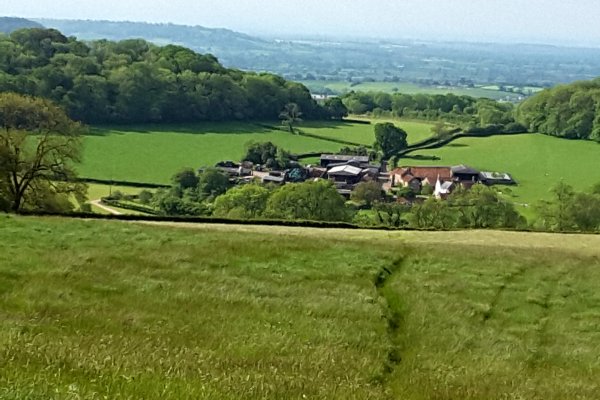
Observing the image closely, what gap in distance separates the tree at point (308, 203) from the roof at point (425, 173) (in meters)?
38.7

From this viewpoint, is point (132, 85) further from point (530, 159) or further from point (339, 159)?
point (530, 159)

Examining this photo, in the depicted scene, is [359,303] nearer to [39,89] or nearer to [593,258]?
[593,258]

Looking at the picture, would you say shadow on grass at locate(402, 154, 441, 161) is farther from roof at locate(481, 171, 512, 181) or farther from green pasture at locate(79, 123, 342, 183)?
roof at locate(481, 171, 512, 181)

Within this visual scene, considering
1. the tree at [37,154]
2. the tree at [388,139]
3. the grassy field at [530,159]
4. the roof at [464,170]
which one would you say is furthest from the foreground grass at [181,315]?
the tree at [388,139]

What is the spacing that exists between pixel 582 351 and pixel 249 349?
30.2ft

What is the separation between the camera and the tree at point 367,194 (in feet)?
320

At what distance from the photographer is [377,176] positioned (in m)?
118

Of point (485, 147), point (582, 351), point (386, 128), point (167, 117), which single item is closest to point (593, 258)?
point (582, 351)

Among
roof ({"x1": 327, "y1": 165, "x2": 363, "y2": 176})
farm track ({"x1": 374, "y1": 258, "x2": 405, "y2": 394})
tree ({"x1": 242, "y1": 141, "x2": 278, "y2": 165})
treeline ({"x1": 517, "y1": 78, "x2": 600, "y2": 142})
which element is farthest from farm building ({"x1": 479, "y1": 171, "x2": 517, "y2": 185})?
farm track ({"x1": 374, "y1": 258, "x2": 405, "y2": 394})

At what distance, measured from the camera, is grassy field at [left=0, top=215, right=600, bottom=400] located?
33.8 feet

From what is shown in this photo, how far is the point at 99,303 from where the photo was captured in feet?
60.4

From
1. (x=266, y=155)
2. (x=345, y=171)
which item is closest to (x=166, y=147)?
(x=266, y=155)

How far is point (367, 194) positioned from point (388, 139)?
42.9 metres

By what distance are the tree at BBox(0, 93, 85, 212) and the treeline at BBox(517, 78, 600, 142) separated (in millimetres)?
127925
